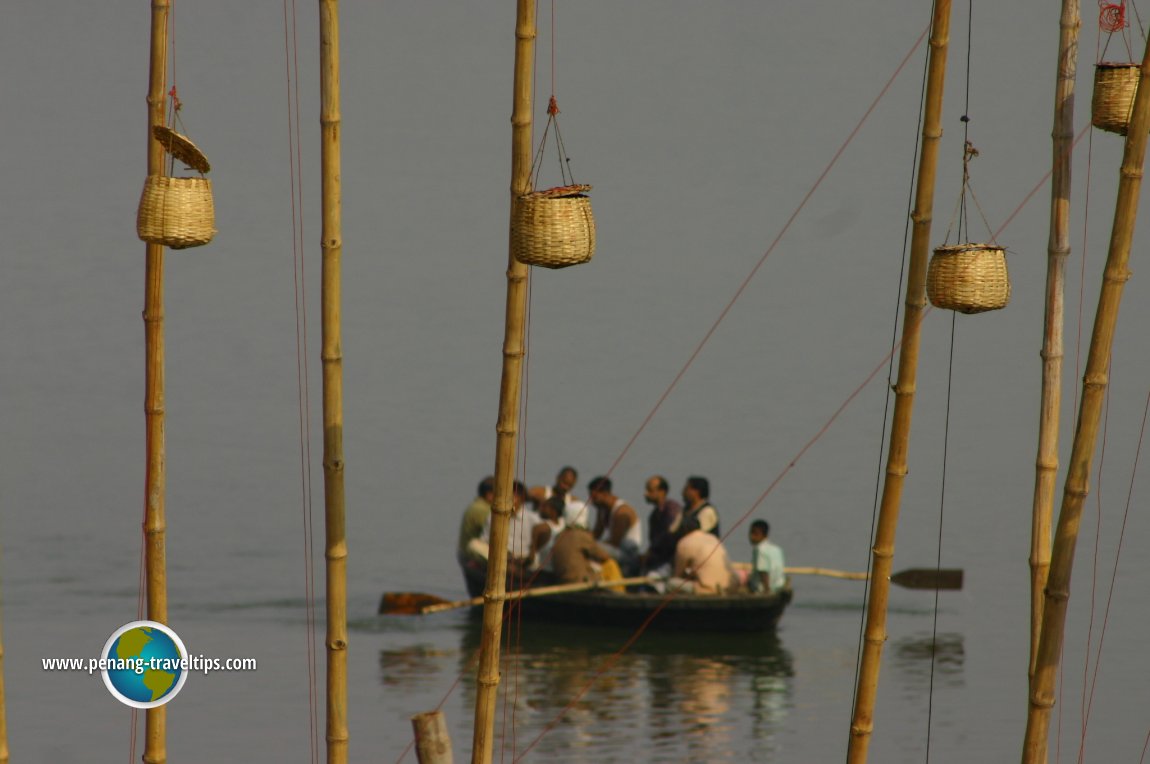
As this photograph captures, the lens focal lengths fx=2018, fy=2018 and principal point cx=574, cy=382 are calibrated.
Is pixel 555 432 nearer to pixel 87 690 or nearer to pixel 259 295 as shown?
pixel 259 295

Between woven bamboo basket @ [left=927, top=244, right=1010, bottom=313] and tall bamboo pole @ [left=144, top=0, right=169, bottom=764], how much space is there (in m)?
2.30

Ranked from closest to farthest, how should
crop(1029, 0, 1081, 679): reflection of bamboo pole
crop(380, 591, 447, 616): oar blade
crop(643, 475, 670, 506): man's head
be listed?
crop(1029, 0, 1081, 679): reflection of bamboo pole, crop(643, 475, 670, 506): man's head, crop(380, 591, 447, 616): oar blade

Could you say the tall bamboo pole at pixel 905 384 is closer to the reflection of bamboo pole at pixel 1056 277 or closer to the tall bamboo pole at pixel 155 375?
the reflection of bamboo pole at pixel 1056 277

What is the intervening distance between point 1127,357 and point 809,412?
3.60m

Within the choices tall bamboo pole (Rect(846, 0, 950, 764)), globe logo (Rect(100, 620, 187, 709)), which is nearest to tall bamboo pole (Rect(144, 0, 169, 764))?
globe logo (Rect(100, 620, 187, 709))

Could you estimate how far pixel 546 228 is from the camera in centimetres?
559

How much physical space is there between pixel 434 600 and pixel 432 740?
7.90m

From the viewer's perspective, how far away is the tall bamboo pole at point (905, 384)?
5762 millimetres

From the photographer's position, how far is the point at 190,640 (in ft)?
44.8

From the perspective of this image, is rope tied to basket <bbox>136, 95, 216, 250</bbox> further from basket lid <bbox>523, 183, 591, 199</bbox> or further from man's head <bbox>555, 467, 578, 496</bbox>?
man's head <bbox>555, 467, 578, 496</bbox>

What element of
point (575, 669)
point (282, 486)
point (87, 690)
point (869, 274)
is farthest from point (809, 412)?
point (87, 690)

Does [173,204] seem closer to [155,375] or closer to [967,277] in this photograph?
[155,375]

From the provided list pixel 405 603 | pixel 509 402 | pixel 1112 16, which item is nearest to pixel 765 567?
pixel 405 603

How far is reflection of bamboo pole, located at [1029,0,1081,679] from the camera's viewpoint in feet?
19.4
